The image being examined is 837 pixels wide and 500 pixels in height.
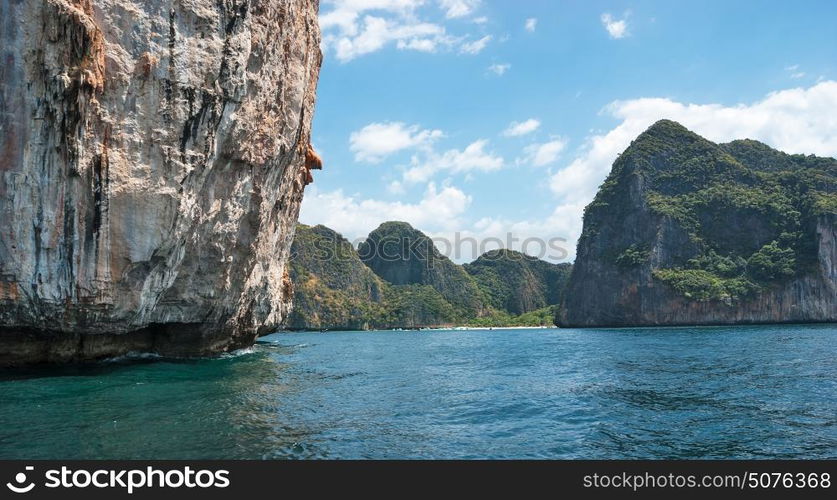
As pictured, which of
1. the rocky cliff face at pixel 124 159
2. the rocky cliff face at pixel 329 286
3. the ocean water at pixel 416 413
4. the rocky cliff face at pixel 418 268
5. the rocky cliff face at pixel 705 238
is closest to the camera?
the ocean water at pixel 416 413

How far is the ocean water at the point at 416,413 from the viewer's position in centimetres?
1073

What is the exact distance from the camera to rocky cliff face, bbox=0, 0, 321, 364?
1577cm

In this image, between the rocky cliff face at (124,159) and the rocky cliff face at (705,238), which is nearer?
the rocky cliff face at (124,159)

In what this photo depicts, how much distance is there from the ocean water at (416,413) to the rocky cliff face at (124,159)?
2.76 m

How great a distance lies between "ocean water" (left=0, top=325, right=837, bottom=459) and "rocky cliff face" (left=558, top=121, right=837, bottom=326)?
8174 cm

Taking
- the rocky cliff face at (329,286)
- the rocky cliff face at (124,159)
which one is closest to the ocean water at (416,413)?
the rocky cliff face at (124,159)

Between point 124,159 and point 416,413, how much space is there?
39.1 feet

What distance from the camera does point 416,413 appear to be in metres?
14.8

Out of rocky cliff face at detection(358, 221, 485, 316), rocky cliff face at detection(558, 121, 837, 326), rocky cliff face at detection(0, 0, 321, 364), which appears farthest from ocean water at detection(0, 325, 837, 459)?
rocky cliff face at detection(358, 221, 485, 316)

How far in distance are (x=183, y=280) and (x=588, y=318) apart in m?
106

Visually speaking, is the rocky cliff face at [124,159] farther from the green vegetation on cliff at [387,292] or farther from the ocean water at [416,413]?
the green vegetation on cliff at [387,292]

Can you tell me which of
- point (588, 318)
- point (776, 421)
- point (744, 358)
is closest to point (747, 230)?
point (588, 318)
